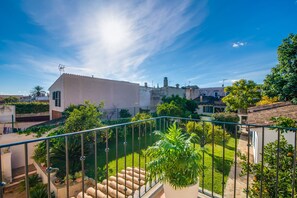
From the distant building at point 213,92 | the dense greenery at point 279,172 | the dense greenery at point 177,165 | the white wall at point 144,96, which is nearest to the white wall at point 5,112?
A: the white wall at point 144,96

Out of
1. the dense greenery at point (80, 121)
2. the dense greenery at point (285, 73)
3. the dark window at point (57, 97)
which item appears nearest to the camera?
the dense greenery at point (80, 121)

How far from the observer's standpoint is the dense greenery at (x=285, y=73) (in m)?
8.70

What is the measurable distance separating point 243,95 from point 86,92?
14.9 meters

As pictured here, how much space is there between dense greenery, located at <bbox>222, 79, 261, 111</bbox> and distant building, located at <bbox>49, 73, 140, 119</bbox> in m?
10.7

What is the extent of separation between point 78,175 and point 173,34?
673 centimetres

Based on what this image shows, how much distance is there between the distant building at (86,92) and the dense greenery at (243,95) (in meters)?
10.7

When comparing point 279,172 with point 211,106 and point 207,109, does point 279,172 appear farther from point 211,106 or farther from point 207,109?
point 207,109

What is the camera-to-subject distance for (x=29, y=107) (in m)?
17.0

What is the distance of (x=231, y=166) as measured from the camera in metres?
7.12

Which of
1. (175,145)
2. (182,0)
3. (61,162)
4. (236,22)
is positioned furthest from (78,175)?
(236,22)

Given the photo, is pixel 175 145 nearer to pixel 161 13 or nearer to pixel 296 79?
pixel 161 13

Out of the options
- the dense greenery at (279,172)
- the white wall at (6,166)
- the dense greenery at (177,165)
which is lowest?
the white wall at (6,166)

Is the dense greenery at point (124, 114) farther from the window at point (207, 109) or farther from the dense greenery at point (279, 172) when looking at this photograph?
the dense greenery at point (279, 172)

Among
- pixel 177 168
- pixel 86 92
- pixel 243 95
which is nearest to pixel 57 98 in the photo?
pixel 86 92
